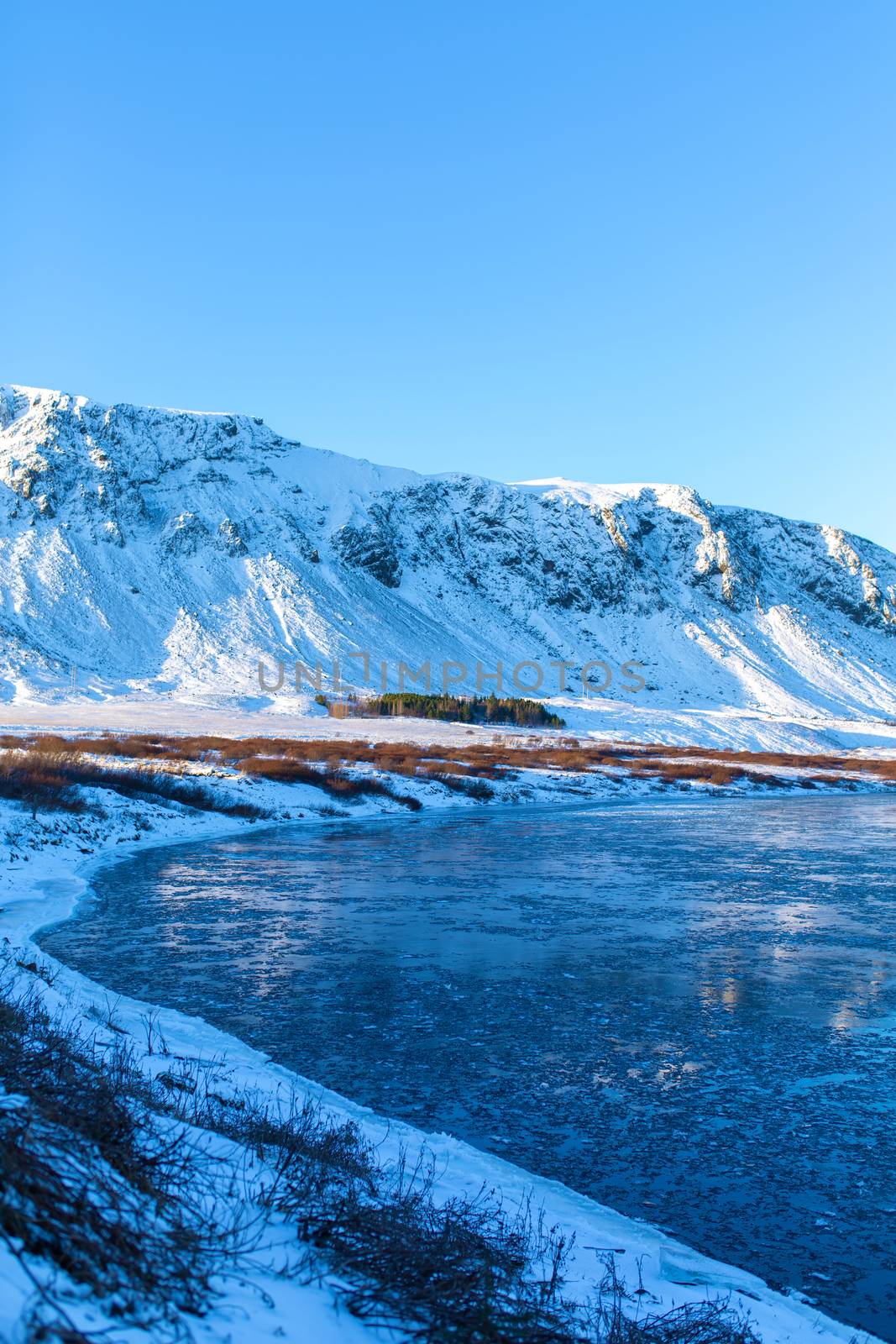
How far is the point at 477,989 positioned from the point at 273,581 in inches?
3803

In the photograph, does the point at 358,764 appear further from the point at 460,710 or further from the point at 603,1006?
the point at 460,710

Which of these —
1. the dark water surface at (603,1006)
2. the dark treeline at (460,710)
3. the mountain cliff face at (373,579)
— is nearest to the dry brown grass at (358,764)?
the dark water surface at (603,1006)

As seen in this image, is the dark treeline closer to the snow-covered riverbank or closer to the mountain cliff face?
the mountain cliff face

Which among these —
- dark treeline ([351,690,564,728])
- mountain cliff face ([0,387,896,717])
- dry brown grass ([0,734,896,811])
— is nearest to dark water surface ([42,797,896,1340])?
dry brown grass ([0,734,896,811])

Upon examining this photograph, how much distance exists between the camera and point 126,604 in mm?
94875

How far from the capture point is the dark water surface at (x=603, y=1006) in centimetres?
638

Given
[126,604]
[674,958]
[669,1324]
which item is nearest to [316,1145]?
[669,1324]

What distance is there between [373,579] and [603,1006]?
108m

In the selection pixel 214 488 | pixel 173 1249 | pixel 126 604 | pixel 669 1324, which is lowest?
pixel 669 1324

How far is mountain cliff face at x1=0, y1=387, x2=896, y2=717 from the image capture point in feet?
300

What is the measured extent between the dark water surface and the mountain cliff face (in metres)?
59.0

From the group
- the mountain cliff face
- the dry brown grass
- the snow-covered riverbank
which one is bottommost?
the dry brown grass

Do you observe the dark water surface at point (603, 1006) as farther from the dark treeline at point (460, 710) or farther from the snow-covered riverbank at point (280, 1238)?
the dark treeline at point (460, 710)

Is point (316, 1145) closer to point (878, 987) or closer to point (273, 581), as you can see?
point (878, 987)
